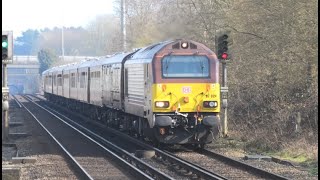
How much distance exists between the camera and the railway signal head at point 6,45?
730 inches

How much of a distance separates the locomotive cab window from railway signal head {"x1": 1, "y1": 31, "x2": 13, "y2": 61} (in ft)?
15.4

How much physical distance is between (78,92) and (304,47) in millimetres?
19646

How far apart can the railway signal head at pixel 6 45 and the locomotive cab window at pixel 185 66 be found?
15.4ft

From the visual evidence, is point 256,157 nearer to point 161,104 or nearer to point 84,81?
point 161,104

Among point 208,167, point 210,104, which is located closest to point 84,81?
point 210,104

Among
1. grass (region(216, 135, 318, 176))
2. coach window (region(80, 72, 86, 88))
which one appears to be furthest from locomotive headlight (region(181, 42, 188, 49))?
coach window (region(80, 72, 86, 88))

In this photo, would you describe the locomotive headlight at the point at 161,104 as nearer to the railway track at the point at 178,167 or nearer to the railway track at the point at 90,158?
the railway track at the point at 178,167

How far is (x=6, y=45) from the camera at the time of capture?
61.1 ft

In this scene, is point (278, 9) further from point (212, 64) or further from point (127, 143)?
point (127, 143)

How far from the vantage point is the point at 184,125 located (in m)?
17.8

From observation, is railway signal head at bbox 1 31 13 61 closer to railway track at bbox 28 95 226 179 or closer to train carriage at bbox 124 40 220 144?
train carriage at bbox 124 40 220 144

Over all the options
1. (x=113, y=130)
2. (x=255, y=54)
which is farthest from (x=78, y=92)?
(x=255, y=54)

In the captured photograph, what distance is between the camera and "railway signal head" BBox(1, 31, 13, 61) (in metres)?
18.5

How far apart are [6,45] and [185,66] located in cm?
536
